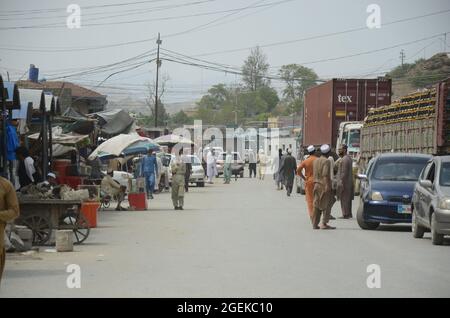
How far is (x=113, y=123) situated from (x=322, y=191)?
57.8 feet

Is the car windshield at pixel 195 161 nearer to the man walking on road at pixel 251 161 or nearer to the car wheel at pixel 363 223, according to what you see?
the man walking on road at pixel 251 161

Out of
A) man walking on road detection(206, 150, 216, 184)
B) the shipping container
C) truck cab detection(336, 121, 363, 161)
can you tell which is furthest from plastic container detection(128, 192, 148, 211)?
man walking on road detection(206, 150, 216, 184)

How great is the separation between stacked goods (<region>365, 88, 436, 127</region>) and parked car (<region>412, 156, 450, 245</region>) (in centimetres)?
821

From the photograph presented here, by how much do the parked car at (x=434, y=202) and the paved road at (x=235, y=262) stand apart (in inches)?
12.4

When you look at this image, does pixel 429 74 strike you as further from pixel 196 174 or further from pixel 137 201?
pixel 137 201

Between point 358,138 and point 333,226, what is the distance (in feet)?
52.8

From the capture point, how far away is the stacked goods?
2692 centimetres

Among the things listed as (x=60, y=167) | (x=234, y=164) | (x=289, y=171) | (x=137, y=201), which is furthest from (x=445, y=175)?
(x=234, y=164)

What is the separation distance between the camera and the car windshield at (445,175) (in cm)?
1739

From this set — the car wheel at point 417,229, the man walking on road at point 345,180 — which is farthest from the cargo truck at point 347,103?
the car wheel at point 417,229

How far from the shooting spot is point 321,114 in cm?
4169

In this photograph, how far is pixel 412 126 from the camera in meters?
Answer: 28.8

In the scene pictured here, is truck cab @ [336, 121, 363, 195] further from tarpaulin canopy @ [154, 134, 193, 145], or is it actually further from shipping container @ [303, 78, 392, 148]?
tarpaulin canopy @ [154, 134, 193, 145]
